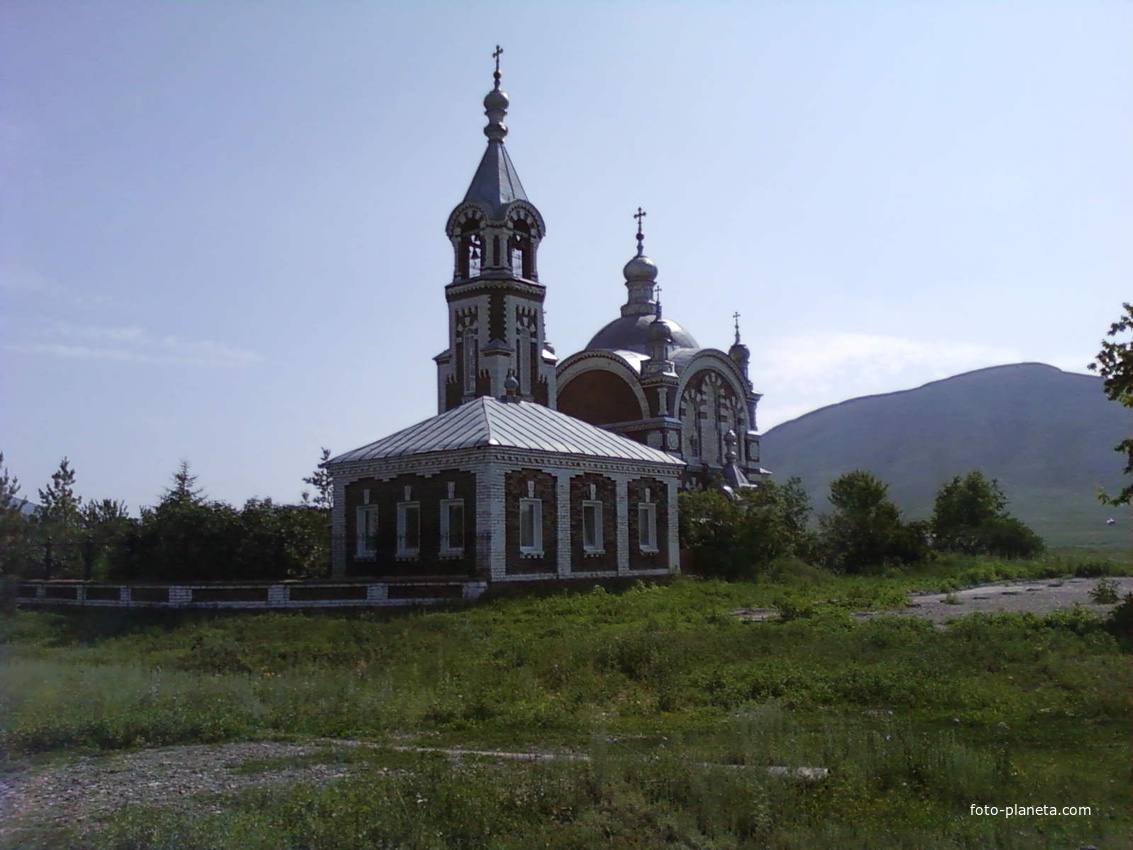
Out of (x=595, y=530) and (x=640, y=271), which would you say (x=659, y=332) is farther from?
(x=595, y=530)

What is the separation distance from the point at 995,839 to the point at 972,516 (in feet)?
153

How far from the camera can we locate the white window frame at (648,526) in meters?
31.7

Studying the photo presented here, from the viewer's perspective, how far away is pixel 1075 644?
17031 mm

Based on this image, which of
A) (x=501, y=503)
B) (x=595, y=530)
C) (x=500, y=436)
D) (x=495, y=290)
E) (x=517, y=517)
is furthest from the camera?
(x=495, y=290)

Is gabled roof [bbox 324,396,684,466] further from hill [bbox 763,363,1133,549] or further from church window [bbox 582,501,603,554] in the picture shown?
hill [bbox 763,363,1133,549]

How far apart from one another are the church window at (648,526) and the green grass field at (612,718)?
8235 millimetres

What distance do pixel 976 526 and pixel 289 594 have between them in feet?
123

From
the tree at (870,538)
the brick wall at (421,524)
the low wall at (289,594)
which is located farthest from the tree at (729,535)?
the low wall at (289,594)

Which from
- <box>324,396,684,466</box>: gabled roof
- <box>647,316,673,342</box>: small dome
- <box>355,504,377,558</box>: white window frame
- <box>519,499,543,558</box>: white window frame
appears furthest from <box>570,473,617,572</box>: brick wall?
<box>647,316,673,342</box>: small dome

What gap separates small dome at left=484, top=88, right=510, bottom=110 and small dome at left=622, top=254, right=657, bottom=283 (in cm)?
1600

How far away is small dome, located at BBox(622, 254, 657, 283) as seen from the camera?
58438 mm

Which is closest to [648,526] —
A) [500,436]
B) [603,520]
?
[603,520]

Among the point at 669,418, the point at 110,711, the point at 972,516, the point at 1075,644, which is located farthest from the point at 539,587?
the point at 972,516

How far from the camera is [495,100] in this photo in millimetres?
44094
